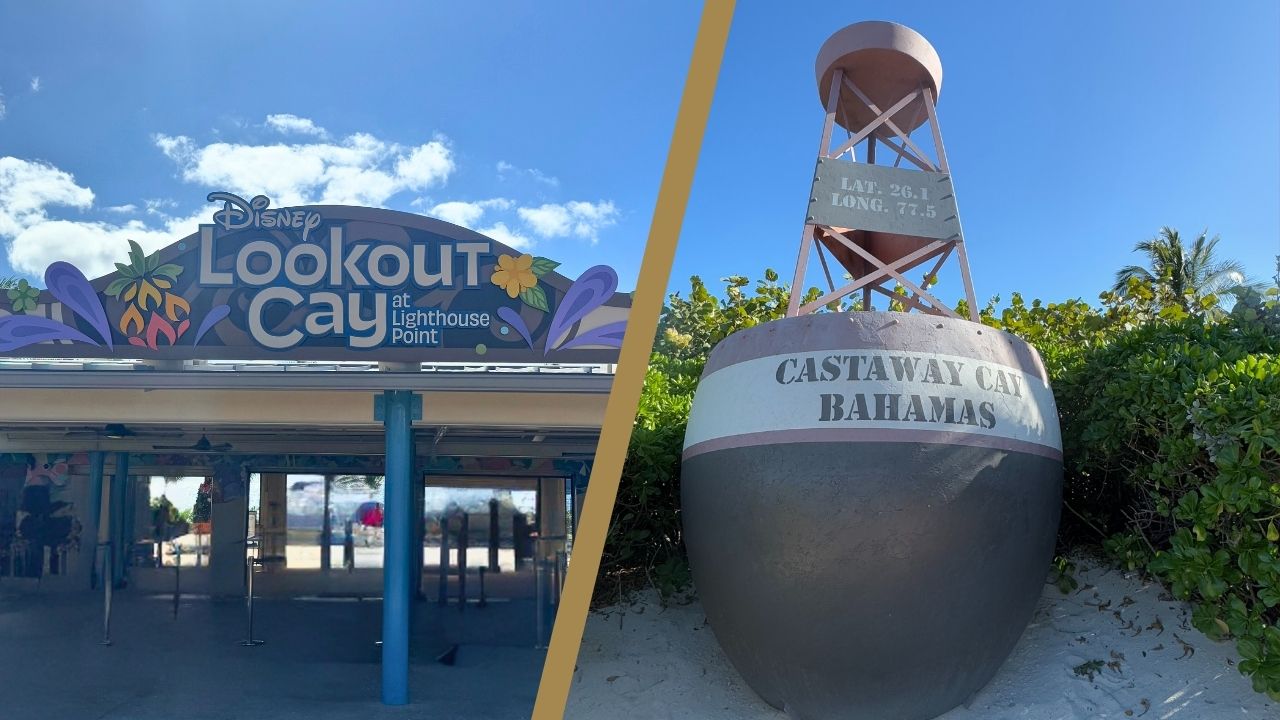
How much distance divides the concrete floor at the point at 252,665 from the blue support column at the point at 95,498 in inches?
100

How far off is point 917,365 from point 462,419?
16.9 ft

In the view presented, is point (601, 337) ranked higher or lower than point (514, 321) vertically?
lower

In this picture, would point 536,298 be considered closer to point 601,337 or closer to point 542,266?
point 542,266

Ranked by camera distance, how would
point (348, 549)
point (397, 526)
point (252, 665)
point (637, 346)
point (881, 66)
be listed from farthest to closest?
point (348, 549)
point (252, 665)
point (397, 526)
point (881, 66)
point (637, 346)

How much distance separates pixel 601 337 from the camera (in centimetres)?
1027

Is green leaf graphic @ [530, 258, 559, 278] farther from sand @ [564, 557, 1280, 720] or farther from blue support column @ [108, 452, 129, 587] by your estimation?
blue support column @ [108, 452, 129, 587]

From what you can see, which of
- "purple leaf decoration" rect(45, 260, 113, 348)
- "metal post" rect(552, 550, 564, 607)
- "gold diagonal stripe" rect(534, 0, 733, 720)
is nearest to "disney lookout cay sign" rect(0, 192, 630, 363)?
"purple leaf decoration" rect(45, 260, 113, 348)

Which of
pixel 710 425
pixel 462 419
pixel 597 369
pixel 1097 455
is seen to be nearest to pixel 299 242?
pixel 462 419

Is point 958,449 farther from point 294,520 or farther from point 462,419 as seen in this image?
point 294,520

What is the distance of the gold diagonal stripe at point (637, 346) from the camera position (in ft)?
16.0

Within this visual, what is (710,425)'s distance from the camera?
610cm

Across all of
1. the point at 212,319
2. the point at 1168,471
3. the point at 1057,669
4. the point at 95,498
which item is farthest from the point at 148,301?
the point at 95,498

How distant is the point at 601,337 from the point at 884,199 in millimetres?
4015

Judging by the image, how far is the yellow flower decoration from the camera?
1014cm
